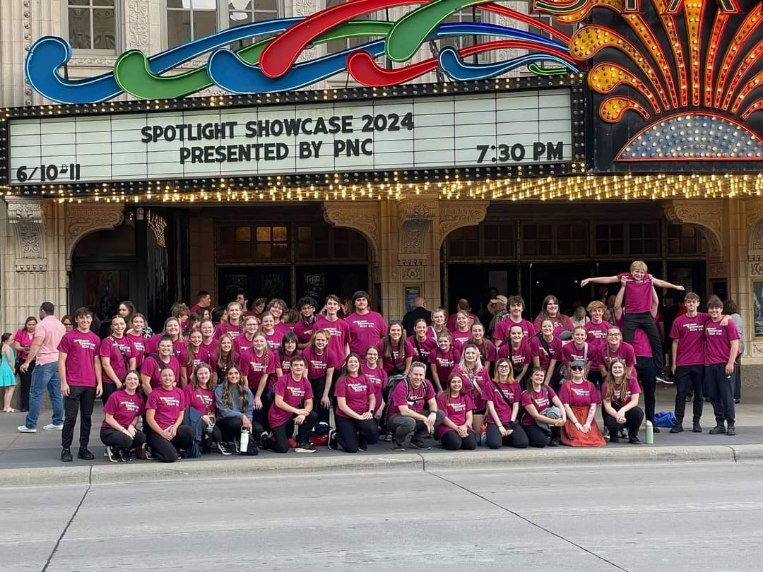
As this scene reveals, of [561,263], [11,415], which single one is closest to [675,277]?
[561,263]

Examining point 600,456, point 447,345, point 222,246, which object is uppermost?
point 222,246

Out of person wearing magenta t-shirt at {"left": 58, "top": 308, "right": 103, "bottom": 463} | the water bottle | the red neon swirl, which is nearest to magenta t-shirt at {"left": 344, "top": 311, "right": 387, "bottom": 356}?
person wearing magenta t-shirt at {"left": 58, "top": 308, "right": 103, "bottom": 463}

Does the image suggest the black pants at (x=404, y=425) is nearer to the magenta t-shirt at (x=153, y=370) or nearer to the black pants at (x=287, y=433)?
the black pants at (x=287, y=433)

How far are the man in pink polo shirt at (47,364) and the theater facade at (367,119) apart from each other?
7.70 feet

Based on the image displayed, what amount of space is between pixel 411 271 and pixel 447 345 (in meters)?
6.35

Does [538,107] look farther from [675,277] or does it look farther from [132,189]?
[675,277]

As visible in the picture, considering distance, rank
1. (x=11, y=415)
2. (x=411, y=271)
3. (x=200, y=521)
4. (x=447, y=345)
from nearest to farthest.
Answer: (x=200, y=521) < (x=447, y=345) < (x=11, y=415) < (x=411, y=271)

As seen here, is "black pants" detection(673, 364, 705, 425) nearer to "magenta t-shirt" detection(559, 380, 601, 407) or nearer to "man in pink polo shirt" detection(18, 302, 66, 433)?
"magenta t-shirt" detection(559, 380, 601, 407)

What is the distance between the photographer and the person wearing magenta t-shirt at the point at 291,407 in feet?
45.4

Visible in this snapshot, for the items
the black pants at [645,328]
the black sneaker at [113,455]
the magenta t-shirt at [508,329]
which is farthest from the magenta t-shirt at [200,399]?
the black pants at [645,328]

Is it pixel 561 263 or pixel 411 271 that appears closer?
pixel 411 271

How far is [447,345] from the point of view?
48.9 feet

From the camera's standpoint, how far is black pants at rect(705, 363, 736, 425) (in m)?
14.9

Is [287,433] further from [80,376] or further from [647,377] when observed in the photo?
[647,377]
